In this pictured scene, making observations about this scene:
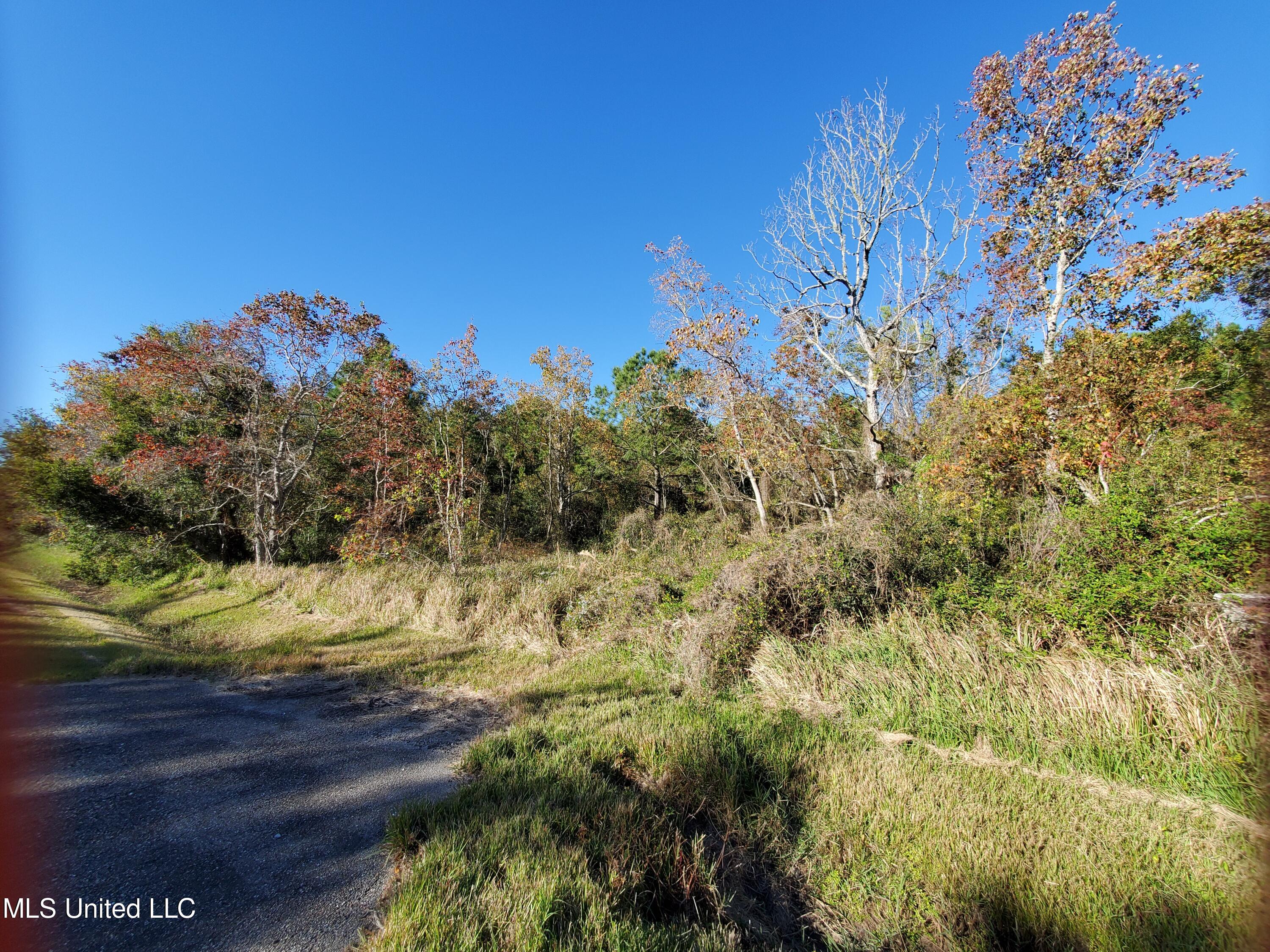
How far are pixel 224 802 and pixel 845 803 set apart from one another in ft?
14.5

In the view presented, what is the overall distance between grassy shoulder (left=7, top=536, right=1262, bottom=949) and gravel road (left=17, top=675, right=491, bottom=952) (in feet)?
1.27

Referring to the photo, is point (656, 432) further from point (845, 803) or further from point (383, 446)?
point (845, 803)

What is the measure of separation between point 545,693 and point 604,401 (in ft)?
76.1

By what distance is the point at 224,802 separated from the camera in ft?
10.1

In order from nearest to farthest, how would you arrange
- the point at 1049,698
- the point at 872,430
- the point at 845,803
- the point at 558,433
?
the point at 845,803 < the point at 1049,698 < the point at 872,430 < the point at 558,433

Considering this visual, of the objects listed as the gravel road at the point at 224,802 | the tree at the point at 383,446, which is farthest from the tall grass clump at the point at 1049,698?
the tree at the point at 383,446

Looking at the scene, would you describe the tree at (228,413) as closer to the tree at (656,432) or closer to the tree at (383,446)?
the tree at (383,446)

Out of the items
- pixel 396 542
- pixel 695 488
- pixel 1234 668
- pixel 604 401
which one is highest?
pixel 604 401

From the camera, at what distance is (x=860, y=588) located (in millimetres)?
5848

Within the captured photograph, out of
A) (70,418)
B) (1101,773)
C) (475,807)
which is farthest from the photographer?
(70,418)

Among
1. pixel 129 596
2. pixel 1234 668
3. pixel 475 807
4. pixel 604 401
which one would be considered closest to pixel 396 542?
pixel 129 596

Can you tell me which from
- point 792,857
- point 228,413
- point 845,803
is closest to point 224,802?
point 792,857

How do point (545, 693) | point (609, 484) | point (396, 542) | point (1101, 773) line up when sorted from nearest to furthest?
point (1101, 773)
point (545, 693)
point (396, 542)
point (609, 484)

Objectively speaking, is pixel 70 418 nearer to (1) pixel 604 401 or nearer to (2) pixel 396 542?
(2) pixel 396 542
